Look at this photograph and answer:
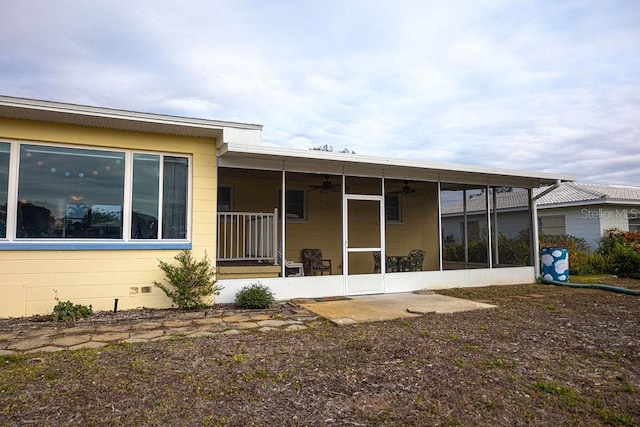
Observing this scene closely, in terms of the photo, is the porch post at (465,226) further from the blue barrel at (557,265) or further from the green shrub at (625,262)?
the green shrub at (625,262)

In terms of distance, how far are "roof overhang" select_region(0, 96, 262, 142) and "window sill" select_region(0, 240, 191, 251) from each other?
68.5 inches

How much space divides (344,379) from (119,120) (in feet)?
15.8

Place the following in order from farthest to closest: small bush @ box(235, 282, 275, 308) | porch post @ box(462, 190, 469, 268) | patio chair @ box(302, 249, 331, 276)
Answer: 1. porch post @ box(462, 190, 469, 268)
2. patio chair @ box(302, 249, 331, 276)
3. small bush @ box(235, 282, 275, 308)

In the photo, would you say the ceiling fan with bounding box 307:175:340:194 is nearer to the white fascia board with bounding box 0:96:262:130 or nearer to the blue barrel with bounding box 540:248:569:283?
the white fascia board with bounding box 0:96:262:130

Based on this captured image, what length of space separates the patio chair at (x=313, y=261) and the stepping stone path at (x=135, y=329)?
399 centimetres

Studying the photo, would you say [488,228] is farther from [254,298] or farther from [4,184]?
[4,184]

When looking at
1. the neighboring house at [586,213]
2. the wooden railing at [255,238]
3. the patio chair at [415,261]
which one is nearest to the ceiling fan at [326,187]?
the wooden railing at [255,238]

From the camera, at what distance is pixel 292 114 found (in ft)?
66.8

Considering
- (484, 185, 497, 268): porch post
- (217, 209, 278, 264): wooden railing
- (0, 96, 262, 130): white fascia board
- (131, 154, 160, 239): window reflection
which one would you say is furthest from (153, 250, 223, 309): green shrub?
(484, 185, 497, 268): porch post

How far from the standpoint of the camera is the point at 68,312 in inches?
220

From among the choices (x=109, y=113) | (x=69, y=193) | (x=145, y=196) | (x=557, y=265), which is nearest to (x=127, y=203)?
(x=145, y=196)

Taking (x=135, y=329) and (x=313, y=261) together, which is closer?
(x=135, y=329)

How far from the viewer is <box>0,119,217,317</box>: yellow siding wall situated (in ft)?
18.7

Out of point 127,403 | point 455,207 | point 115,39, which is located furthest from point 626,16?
point 115,39
